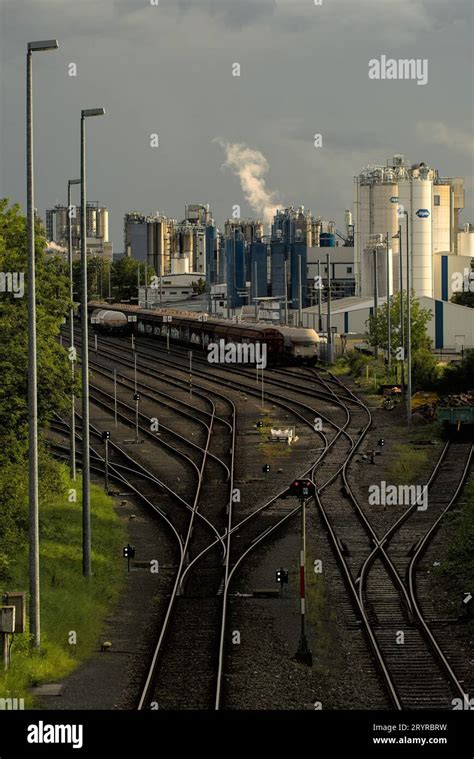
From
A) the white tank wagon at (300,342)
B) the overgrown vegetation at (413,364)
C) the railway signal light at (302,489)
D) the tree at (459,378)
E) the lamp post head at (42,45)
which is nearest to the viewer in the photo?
the lamp post head at (42,45)

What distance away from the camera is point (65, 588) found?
945 inches

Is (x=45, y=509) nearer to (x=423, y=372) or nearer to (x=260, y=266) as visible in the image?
(x=423, y=372)

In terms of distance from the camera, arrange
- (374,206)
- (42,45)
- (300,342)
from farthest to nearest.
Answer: (374,206), (300,342), (42,45)

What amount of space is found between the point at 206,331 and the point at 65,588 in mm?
56717

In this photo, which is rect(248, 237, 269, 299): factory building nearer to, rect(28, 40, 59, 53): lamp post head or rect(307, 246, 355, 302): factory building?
rect(307, 246, 355, 302): factory building

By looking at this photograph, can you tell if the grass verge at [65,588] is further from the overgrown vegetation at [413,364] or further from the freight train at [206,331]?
the freight train at [206,331]

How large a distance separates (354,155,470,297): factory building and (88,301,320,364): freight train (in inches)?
710

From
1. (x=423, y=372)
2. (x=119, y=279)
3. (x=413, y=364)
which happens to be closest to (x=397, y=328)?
(x=413, y=364)

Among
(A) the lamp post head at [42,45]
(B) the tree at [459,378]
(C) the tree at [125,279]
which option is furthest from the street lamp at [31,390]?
(C) the tree at [125,279]

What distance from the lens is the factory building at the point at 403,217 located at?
99.4m

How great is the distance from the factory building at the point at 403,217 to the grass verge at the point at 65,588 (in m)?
66.6

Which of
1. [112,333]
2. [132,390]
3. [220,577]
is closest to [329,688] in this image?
[220,577]

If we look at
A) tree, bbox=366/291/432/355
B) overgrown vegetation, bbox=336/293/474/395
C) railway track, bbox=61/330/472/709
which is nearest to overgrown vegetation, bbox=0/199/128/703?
railway track, bbox=61/330/472/709
